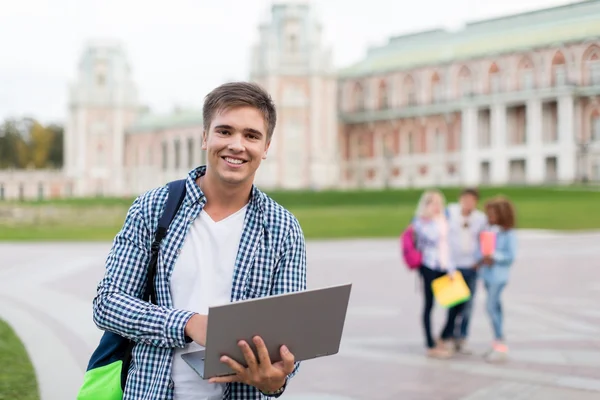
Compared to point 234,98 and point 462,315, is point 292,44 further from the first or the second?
point 234,98

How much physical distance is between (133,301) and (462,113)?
46.4 metres

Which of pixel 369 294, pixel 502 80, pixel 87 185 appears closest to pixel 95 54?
pixel 87 185

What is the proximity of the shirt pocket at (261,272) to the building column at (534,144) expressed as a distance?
39.0 m

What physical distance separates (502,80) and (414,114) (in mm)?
6976

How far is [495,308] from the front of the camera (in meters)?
7.07

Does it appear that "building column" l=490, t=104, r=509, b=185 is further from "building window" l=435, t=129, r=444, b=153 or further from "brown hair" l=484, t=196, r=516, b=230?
"brown hair" l=484, t=196, r=516, b=230

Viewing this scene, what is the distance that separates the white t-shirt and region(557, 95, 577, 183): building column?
30.8 m

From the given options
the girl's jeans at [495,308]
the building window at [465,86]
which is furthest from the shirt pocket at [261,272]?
the building window at [465,86]

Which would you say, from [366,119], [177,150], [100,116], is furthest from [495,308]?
[100,116]

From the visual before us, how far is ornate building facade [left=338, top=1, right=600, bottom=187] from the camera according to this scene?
3831 centimetres

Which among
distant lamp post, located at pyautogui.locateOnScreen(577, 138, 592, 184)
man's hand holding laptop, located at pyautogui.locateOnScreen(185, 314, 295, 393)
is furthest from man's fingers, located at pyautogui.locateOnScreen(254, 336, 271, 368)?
distant lamp post, located at pyautogui.locateOnScreen(577, 138, 592, 184)

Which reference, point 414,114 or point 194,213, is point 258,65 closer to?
point 414,114

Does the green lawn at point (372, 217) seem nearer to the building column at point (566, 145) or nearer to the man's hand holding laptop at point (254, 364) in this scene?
the building column at point (566, 145)

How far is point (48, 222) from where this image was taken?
95.6 ft
